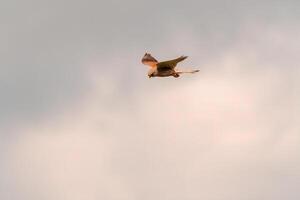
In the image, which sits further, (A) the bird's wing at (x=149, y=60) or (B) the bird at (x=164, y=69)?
(A) the bird's wing at (x=149, y=60)

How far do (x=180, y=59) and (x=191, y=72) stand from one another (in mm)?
1846

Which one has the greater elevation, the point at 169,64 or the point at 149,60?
the point at 149,60

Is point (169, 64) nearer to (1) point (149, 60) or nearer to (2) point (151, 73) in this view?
(2) point (151, 73)

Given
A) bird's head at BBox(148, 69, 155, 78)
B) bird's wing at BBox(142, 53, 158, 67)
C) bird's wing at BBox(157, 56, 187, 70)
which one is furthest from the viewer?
bird's wing at BBox(142, 53, 158, 67)

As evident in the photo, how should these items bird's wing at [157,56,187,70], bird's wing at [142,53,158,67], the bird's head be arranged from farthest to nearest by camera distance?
bird's wing at [142,53,158,67]
the bird's head
bird's wing at [157,56,187,70]

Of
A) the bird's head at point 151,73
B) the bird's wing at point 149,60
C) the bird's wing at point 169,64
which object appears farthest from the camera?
the bird's wing at point 149,60

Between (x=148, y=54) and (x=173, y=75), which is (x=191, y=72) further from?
(x=148, y=54)

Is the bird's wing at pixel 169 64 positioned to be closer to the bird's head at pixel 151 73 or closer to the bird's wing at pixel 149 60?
the bird's head at pixel 151 73

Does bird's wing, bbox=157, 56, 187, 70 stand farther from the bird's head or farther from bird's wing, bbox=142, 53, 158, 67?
bird's wing, bbox=142, 53, 158, 67

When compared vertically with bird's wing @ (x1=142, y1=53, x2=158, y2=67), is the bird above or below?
below

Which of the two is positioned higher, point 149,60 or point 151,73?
point 149,60

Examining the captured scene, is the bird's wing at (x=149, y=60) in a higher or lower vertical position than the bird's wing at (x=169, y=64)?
higher

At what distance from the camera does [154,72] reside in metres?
100

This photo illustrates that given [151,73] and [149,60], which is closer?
[151,73]
